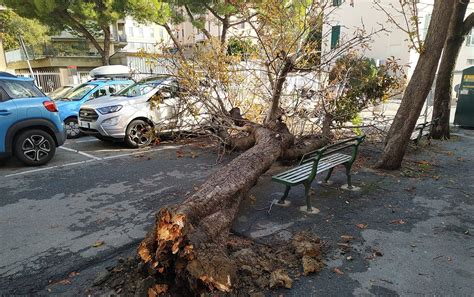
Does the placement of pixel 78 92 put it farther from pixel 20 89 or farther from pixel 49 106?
pixel 20 89

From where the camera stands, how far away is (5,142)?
649cm

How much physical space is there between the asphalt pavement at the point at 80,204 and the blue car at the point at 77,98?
73.9 inches

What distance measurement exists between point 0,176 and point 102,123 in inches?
95.5

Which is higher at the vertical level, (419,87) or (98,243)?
(419,87)

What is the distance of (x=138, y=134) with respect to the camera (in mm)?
8594

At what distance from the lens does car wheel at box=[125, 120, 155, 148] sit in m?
8.41

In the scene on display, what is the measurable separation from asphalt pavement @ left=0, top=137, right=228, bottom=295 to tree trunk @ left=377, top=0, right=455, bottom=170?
3503mm

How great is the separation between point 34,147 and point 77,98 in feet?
12.4

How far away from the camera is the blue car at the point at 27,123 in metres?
6.48

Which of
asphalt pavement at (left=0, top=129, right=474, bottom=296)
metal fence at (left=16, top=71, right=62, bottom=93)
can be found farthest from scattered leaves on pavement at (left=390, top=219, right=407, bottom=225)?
metal fence at (left=16, top=71, right=62, bottom=93)

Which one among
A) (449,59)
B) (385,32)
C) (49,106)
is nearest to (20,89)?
(49,106)

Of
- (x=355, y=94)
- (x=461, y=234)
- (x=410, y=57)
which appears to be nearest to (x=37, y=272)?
(x=461, y=234)

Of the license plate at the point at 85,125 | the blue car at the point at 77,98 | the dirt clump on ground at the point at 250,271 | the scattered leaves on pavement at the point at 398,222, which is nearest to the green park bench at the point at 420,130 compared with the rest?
the scattered leaves on pavement at the point at 398,222

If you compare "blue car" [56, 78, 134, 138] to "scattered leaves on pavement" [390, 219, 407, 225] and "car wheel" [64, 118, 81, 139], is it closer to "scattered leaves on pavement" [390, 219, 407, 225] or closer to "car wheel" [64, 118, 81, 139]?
"car wheel" [64, 118, 81, 139]
